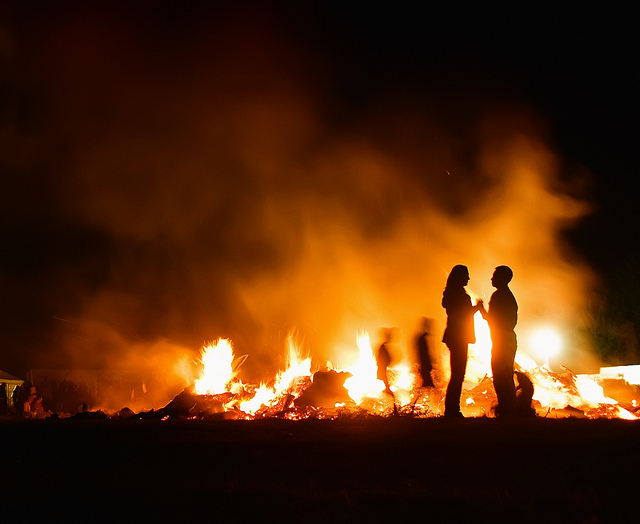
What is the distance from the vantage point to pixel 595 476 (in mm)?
4699

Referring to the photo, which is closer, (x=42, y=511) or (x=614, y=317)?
(x=42, y=511)

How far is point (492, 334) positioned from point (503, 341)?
0.62 feet

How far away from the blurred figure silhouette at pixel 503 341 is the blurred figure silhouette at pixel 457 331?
355 mm

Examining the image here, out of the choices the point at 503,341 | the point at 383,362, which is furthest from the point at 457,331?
the point at 383,362

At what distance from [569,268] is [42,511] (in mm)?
22303

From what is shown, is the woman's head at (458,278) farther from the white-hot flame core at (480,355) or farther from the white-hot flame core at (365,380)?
the white-hot flame core at (480,355)

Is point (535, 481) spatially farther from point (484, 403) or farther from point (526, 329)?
point (526, 329)

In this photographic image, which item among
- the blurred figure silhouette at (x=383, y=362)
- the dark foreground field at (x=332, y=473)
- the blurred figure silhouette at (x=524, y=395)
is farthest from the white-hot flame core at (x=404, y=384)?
the dark foreground field at (x=332, y=473)

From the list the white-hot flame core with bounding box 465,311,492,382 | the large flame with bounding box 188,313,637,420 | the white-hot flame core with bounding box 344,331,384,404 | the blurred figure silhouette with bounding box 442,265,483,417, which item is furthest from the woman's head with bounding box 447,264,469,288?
the white-hot flame core with bounding box 465,311,492,382

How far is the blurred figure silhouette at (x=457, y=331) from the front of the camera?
824 centimetres

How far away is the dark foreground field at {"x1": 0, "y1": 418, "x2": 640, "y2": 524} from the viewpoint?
4.10 meters

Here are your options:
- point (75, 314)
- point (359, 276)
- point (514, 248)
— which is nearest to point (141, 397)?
point (359, 276)

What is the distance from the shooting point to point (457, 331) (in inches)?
331

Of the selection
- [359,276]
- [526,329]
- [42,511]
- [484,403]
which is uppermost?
[359,276]
